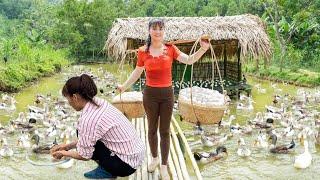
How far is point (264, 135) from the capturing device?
10148 millimetres

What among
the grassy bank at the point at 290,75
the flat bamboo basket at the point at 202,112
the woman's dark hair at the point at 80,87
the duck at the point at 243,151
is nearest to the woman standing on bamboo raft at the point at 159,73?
the woman's dark hair at the point at 80,87

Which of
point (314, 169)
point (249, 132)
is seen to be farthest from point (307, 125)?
point (314, 169)

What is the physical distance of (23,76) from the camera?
18.4 meters

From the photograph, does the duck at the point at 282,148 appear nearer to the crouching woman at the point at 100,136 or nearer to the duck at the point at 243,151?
the duck at the point at 243,151

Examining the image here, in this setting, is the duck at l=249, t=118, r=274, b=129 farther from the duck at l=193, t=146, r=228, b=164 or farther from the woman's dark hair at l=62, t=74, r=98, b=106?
the woman's dark hair at l=62, t=74, r=98, b=106

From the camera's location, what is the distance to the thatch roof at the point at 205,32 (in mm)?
14820

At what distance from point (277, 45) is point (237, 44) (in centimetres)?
702

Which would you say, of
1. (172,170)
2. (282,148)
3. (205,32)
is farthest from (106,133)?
(205,32)

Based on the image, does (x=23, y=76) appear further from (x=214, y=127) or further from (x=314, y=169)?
(x=314, y=169)

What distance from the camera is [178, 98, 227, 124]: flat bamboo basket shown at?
6184mm

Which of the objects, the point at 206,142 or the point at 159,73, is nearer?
the point at 159,73

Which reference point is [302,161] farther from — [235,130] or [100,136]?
[100,136]

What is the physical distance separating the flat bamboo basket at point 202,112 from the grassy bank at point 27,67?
37.6 ft

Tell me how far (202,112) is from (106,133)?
9.12 ft
